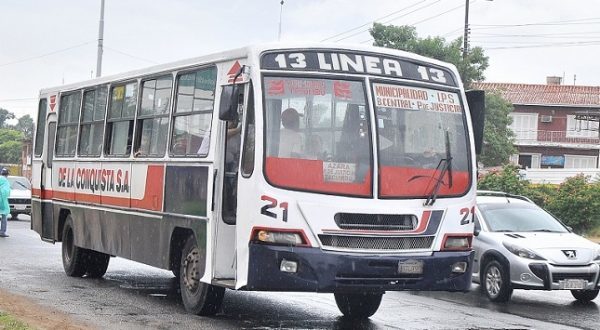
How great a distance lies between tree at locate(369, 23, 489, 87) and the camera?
5094 centimetres

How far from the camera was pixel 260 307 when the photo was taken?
1259cm

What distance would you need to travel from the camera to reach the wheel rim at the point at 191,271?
11.0 meters

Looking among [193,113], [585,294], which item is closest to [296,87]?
[193,113]

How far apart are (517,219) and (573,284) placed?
6.44 feet

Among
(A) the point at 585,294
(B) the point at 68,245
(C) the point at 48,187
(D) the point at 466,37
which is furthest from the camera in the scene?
(D) the point at 466,37

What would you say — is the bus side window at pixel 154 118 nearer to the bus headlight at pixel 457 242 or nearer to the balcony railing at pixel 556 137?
the bus headlight at pixel 457 242

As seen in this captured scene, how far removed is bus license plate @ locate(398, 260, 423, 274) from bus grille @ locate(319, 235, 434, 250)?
14 centimetres

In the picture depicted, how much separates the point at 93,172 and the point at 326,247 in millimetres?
6025

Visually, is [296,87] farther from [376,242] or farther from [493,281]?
[493,281]

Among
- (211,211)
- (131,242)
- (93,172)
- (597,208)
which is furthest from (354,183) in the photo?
(597,208)

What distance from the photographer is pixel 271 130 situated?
968cm

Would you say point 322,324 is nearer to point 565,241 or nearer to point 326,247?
point 326,247

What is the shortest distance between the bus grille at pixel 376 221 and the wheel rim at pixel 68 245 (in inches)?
290

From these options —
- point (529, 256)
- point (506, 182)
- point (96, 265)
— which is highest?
point (506, 182)
